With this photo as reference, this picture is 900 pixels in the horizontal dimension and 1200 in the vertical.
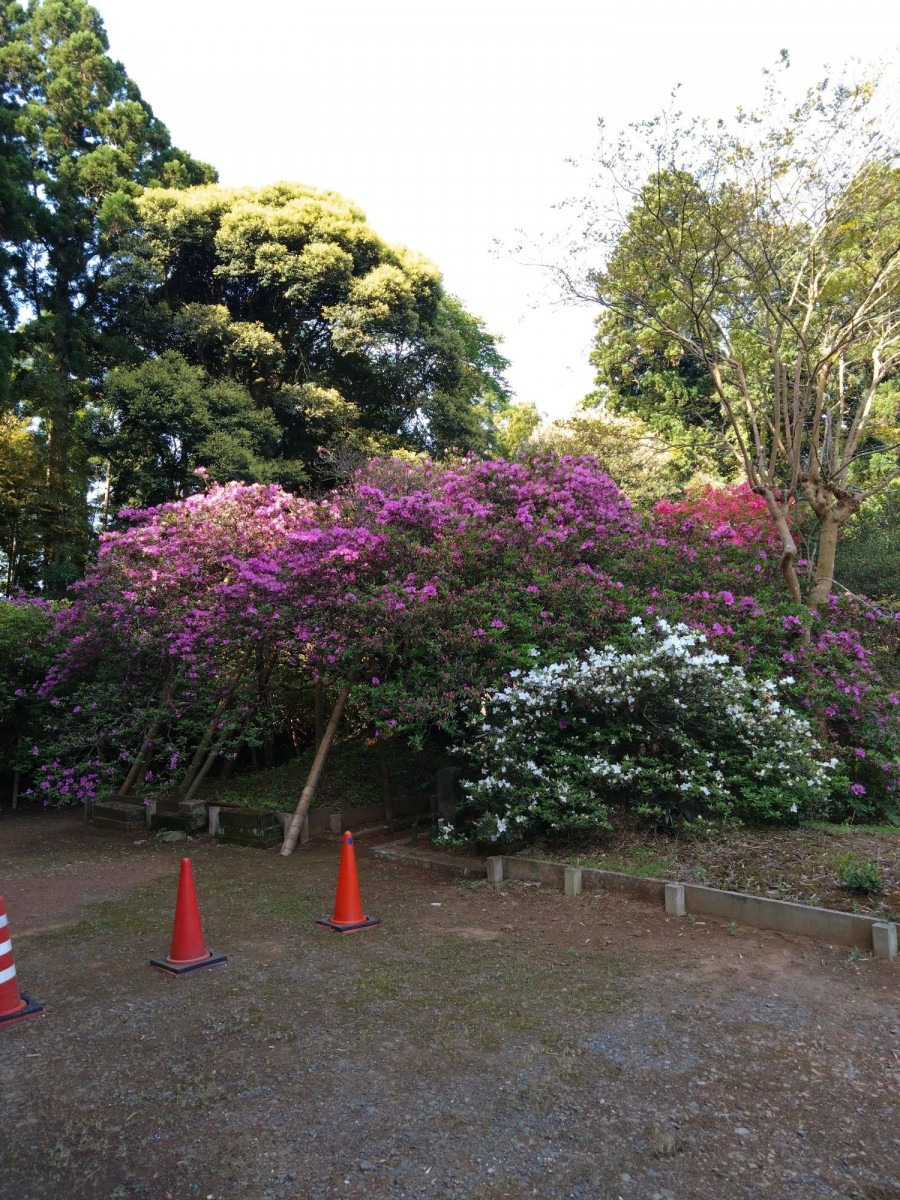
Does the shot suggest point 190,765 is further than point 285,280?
No

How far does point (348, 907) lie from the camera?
16.7 ft

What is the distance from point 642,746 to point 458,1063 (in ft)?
11.5

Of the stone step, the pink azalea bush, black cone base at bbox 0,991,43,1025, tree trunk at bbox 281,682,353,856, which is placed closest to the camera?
black cone base at bbox 0,991,43,1025

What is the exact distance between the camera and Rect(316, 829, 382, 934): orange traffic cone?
5004 mm

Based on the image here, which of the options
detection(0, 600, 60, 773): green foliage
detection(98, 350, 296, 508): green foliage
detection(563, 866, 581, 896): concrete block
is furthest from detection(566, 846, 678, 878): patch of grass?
detection(98, 350, 296, 508): green foliage

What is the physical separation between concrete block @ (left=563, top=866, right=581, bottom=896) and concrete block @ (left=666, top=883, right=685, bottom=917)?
2.25 feet

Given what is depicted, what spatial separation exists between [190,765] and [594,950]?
6.50 meters

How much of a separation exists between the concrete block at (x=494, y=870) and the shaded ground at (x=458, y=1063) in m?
0.60

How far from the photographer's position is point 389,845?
24.1 feet

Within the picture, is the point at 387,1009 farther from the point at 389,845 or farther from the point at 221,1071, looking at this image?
the point at 389,845

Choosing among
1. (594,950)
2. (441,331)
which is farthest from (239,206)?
(594,950)

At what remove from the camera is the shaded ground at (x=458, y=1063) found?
2488mm

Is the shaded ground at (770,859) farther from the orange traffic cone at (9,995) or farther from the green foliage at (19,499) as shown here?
the green foliage at (19,499)

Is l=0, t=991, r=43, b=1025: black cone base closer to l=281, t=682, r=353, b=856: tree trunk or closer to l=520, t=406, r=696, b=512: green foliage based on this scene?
l=281, t=682, r=353, b=856: tree trunk
